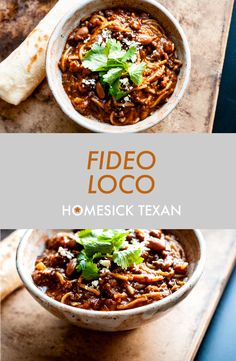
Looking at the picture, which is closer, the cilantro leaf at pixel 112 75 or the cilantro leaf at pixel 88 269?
the cilantro leaf at pixel 88 269

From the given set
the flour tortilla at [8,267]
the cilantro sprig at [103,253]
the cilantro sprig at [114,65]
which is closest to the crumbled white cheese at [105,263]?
the cilantro sprig at [103,253]

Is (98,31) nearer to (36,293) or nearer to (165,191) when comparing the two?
(165,191)

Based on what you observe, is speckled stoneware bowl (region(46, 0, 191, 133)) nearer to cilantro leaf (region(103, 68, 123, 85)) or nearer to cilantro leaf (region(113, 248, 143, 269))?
cilantro leaf (region(103, 68, 123, 85))

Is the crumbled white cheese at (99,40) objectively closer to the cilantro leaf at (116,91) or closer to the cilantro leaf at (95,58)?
the cilantro leaf at (95,58)

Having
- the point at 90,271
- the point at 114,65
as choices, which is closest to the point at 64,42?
the point at 114,65

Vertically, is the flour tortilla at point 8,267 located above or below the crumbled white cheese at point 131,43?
below

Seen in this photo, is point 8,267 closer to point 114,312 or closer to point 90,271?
point 90,271
